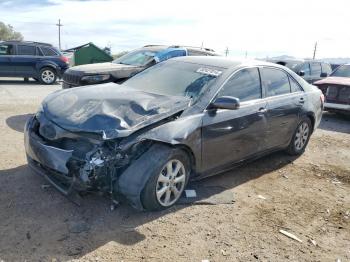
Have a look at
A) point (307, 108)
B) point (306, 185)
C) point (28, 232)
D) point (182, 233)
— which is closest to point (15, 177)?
point (28, 232)

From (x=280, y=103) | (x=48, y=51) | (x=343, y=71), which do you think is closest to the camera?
(x=280, y=103)

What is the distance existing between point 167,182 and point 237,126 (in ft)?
4.09

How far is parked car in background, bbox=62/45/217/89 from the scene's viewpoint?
802 cm

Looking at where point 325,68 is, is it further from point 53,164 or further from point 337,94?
point 53,164

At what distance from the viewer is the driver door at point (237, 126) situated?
4441 mm

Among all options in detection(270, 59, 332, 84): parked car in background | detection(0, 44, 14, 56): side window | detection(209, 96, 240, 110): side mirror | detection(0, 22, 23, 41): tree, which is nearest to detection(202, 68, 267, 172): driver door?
detection(209, 96, 240, 110): side mirror

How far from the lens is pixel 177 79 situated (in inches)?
196

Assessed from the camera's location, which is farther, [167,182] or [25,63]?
[25,63]

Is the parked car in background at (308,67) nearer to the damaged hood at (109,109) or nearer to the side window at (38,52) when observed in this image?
the side window at (38,52)

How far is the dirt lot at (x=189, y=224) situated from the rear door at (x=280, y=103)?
0.65 meters

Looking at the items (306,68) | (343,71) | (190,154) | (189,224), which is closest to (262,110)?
(190,154)

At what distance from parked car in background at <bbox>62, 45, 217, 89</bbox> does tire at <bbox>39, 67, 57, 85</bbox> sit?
22.1ft

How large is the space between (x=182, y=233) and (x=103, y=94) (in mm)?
1941

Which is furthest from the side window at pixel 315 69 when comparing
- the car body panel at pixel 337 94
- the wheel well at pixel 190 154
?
the wheel well at pixel 190 154
